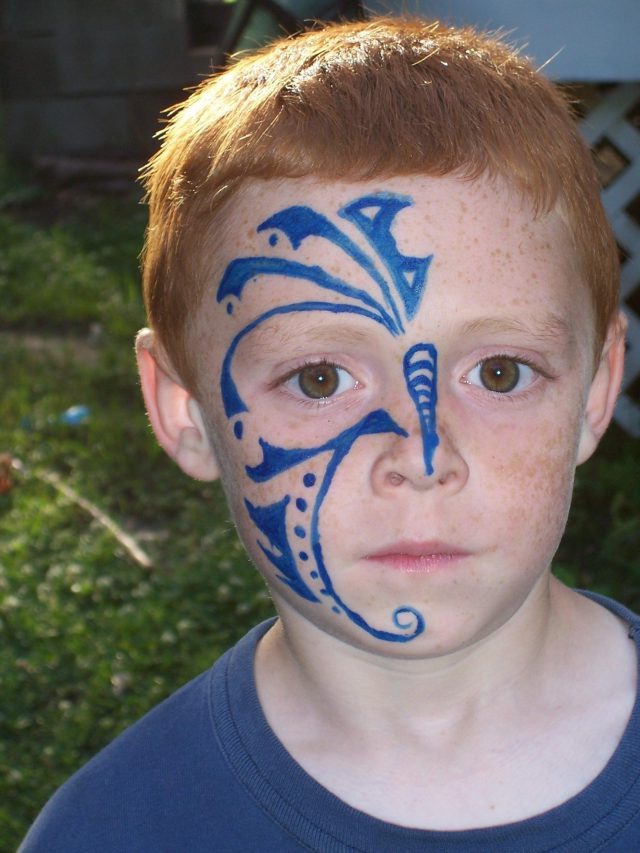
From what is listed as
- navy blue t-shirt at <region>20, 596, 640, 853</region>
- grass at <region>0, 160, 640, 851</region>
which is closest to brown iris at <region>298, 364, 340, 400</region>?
navy blue t-shirt at <region>20, 596, 640, 853</region>

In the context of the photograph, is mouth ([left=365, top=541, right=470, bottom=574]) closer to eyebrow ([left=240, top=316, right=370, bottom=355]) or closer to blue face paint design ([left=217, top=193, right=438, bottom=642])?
blue face paint design ([left=217, top=193, right=438, bottom=642])

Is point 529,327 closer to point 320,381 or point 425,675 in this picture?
point 320,381

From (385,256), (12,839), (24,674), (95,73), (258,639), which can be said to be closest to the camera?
(385,256)

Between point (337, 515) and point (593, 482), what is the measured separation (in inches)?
107

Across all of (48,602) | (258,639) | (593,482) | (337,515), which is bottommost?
(48,602)

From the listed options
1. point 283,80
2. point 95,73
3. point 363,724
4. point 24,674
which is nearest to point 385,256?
point 283,80

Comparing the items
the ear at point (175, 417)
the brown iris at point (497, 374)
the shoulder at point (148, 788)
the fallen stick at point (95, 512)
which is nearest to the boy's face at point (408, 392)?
the brown iris at point (497, 374)

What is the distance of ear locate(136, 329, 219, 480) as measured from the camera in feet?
6.74

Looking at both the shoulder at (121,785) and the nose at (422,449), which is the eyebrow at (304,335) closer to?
the nose at (422,449)

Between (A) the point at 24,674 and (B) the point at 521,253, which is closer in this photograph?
(B) the point at 521,253

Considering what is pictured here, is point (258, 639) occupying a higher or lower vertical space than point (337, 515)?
lower

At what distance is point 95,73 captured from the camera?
8.80 meters

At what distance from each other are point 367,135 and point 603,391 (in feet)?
1.95

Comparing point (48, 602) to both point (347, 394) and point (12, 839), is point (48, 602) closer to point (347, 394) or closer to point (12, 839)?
point (12, 839)
